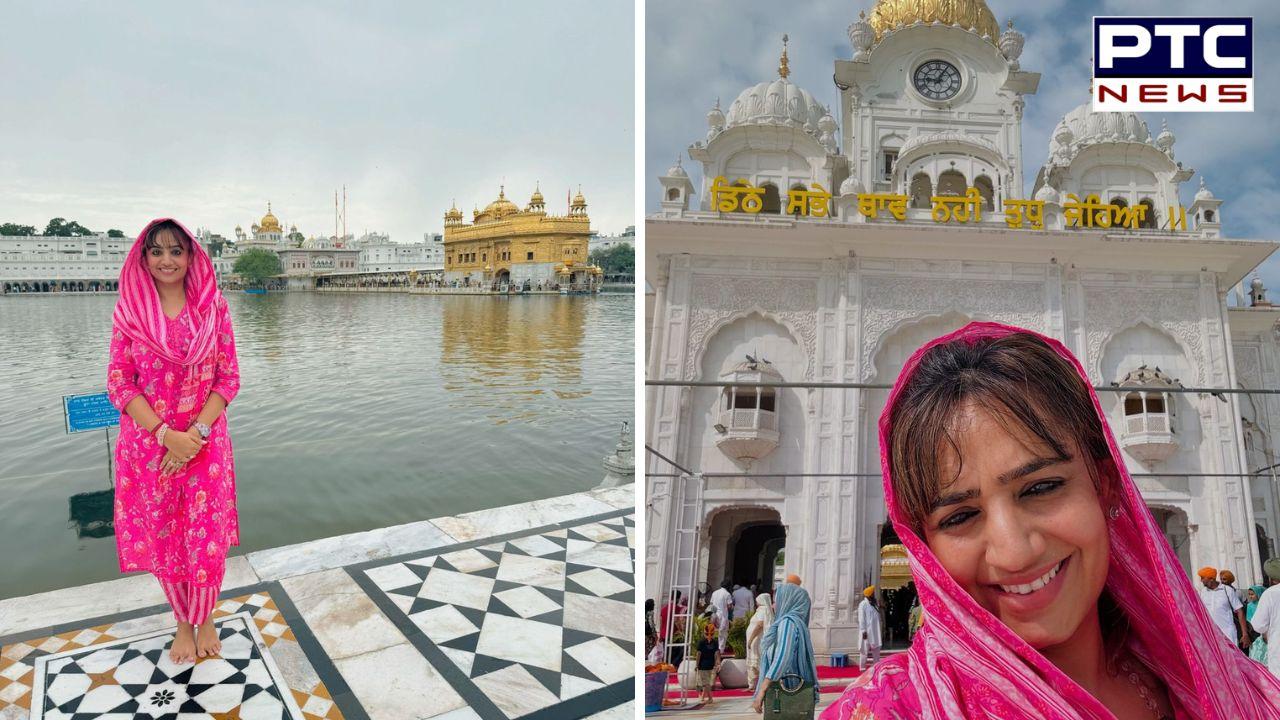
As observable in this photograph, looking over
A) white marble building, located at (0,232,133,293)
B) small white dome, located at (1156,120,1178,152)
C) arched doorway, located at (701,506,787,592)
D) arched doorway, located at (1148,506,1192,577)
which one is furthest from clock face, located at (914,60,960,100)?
white marble building, located at (0,232,133,293)

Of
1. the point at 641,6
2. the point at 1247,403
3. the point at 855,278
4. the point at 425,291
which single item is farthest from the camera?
the point at 425,291

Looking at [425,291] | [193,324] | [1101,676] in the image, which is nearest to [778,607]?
[1101,676]

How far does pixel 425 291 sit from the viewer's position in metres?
19.3

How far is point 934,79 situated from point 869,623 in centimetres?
237

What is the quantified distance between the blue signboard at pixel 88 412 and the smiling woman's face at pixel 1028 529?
2.23 m

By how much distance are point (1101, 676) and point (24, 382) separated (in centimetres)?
698

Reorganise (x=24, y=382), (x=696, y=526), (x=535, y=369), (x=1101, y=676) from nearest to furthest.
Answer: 1. (x=1101, y=676)
2. (x=696, y=526)
3. (x=24, y=382)
4. (x=535, y=369)

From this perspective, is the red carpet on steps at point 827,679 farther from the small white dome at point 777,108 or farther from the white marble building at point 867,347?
the small white dome at point 777,108

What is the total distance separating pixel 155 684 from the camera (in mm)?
1123

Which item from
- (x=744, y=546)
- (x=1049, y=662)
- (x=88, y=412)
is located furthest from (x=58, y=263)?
(x=1049, y=662)

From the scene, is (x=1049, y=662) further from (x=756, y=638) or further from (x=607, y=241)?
(x=607, y=241)

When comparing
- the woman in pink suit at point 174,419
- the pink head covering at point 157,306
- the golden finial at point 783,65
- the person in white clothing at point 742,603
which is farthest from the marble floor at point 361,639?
the golden finial at point 783,65

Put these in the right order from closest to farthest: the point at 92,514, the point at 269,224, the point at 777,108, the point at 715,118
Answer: the point at 715,118
the point at 92,514
the point at 777,108
the point at 269,224

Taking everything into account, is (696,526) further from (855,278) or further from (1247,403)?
(1247,403)
